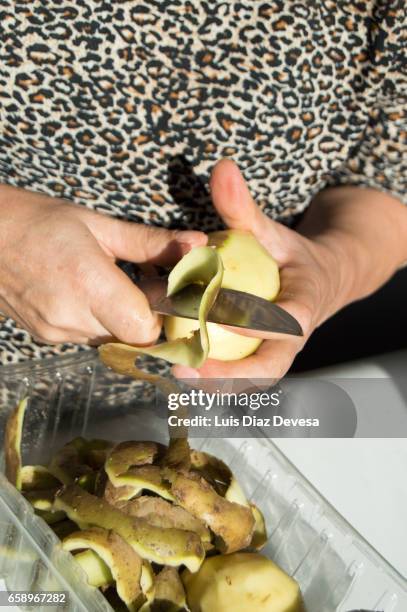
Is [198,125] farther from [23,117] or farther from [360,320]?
[360,320]

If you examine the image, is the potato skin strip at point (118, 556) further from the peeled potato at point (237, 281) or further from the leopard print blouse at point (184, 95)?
the leopard print blouse at point (184, 95)

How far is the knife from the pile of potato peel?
121 mm

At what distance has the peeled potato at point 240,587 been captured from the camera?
0.65 m

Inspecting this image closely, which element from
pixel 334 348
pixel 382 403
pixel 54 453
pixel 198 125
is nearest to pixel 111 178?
pixel 198 125

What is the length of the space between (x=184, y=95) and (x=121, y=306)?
237 mm

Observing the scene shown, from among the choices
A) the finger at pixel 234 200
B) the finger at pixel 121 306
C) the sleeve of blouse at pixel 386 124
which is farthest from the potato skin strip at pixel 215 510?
the sleeve of blouse at pixel 386 124

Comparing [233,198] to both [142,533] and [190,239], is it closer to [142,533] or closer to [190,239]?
[190,239]

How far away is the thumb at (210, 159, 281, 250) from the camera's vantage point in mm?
737

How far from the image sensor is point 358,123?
903 millimetres

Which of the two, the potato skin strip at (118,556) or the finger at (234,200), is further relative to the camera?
the finger at (234,200)

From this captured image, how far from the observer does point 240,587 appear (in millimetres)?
663

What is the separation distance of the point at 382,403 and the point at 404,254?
20 centimetres

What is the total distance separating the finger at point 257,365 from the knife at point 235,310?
2.8 inches

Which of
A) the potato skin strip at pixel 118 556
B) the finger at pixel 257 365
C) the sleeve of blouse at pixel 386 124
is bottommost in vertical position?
the potato skin strip at pixel 118 556
